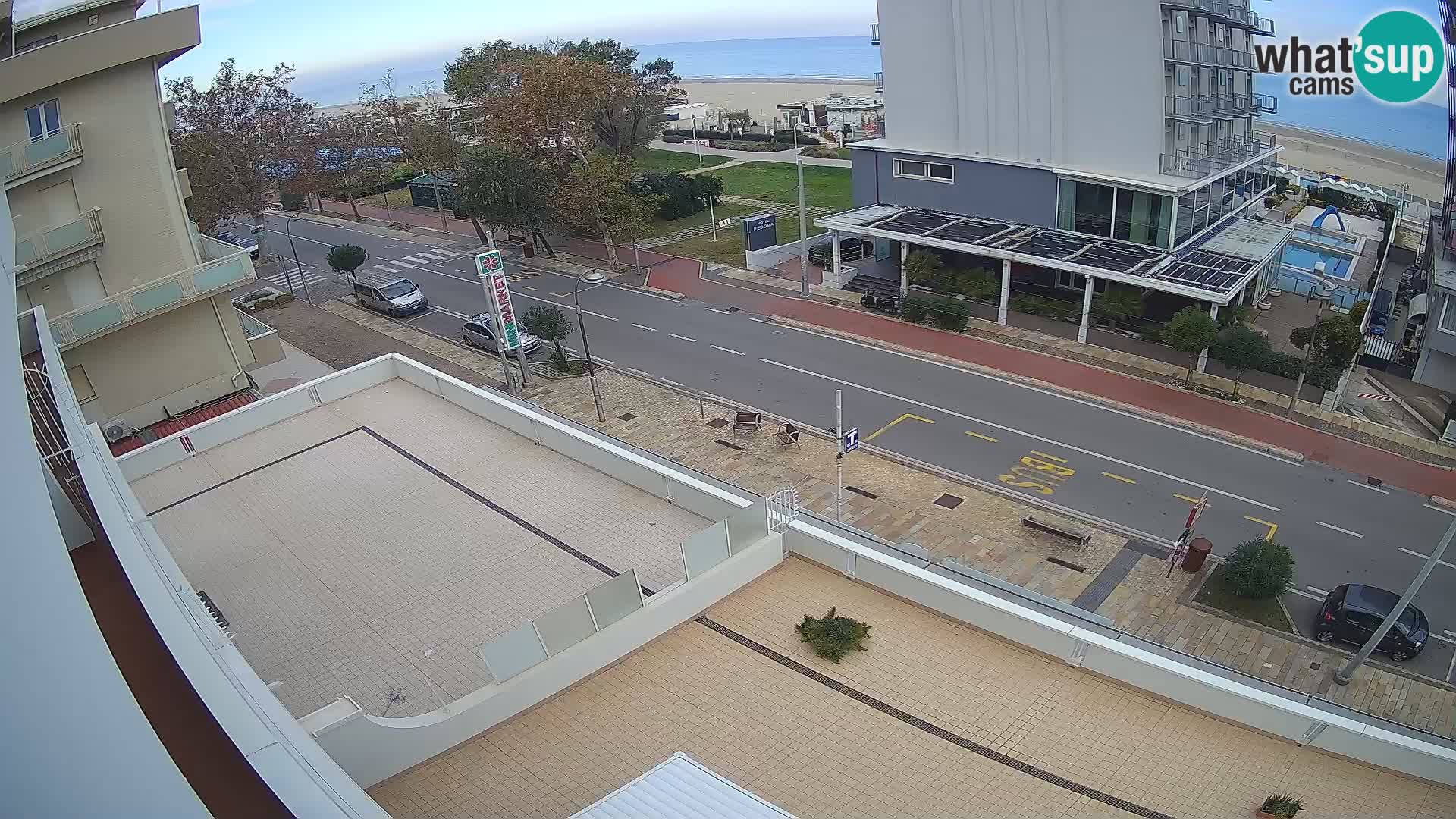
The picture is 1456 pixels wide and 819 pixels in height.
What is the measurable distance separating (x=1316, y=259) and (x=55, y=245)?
45.3 m

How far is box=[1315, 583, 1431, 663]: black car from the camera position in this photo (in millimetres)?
15891

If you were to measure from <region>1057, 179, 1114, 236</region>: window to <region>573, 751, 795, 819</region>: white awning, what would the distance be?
29081 millimetres

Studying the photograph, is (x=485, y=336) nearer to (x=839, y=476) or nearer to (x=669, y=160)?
(x=839, y=476)

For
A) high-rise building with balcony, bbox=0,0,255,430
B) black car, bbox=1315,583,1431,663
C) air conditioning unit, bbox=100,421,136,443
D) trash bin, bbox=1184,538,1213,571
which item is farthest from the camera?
air conditioning unit, bbox=100,421,136,443

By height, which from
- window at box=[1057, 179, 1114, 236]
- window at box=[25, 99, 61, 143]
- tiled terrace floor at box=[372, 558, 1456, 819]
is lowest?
tiled terrace floor at box=[372, 558, 1456, 819]

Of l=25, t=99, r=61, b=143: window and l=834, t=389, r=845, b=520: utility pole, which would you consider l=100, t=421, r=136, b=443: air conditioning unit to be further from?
l=834, t=389, r=845, b=520: utility pole

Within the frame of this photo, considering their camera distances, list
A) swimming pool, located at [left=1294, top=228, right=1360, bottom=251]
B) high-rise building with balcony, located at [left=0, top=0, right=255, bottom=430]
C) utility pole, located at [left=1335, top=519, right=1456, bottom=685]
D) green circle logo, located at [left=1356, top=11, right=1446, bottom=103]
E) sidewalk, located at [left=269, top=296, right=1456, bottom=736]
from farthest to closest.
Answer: swimming pool, located at [left=1294, top=228, right=1360, bottom=251] < green circle logo, located at [left=1356, top=11, right=1446, bottom=103] < high-rise building with balcony, located at [left=0, top=0, right=255, bottom=430] < sidewalk, located at [left=269, top=296, right=1456, bottom=736] < utility pole, located at [left=1335, top=519, right=1456, bottom=685]

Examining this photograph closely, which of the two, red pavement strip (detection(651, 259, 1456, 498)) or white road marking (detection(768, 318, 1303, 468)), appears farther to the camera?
white road marking (detection(768, 318, 1303, 468))

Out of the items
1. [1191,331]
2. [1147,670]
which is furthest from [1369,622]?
[1191,331]

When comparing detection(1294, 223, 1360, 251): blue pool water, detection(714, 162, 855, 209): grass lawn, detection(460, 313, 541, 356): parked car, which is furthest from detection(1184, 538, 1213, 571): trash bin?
detection(714, 162, 855, 209): grass lawn

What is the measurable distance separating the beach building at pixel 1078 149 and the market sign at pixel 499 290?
14.0 meters

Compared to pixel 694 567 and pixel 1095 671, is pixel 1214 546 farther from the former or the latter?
pixel 694 567

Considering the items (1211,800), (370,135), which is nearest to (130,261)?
(1211,800)

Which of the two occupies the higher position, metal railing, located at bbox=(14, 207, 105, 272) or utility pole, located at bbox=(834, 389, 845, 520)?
metal railing, located at bbox=(14, 207, 105, 272)
